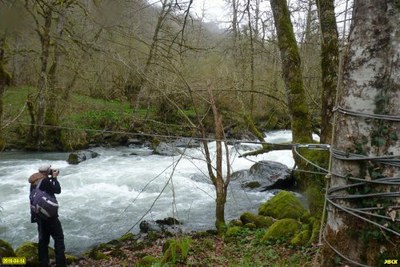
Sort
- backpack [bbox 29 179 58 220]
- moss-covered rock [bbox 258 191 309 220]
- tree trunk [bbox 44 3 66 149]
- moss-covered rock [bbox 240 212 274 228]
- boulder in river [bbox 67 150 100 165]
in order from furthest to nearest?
tree trunk [bbox 44 3 66 149], boulder in river [bbox 67 150 100 165], moss-covered rock [bbox 258 191 309 220], moss-covered rock [bbox 240 212 274 228], backpack [bbox 29 179 58 220]

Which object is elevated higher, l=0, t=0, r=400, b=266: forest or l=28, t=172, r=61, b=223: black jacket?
l=0, t=0, r=400, b=266: forest

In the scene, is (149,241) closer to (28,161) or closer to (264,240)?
(264,240)

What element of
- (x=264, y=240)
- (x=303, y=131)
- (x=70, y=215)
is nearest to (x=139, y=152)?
(x=70, y=215)

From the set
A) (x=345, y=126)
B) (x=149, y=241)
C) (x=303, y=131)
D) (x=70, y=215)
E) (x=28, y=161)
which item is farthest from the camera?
(x=28, y=161)

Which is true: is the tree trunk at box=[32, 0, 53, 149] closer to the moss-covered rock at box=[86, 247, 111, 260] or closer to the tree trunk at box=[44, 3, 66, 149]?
the tree trunk at box=[44, 3, 66, 149]

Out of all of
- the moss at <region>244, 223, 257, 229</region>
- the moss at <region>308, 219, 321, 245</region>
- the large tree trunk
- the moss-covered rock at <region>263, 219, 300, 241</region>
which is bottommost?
the moss at <region>244, 223, 257, 229</region>

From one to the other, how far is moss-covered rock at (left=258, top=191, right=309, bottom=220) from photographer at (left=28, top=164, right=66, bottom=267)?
410cm

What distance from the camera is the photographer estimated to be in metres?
5.92

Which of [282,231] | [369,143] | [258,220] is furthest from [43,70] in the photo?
[369,143]

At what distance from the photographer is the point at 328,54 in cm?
476

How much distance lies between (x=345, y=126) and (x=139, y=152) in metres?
14.2

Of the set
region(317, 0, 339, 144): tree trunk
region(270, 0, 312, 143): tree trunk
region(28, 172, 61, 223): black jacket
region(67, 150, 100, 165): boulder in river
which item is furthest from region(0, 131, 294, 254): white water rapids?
region(317, 0, 339, 144): tree trunk

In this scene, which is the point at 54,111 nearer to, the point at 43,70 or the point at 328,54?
the point at 43,70

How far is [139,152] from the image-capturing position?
51.0 feet
